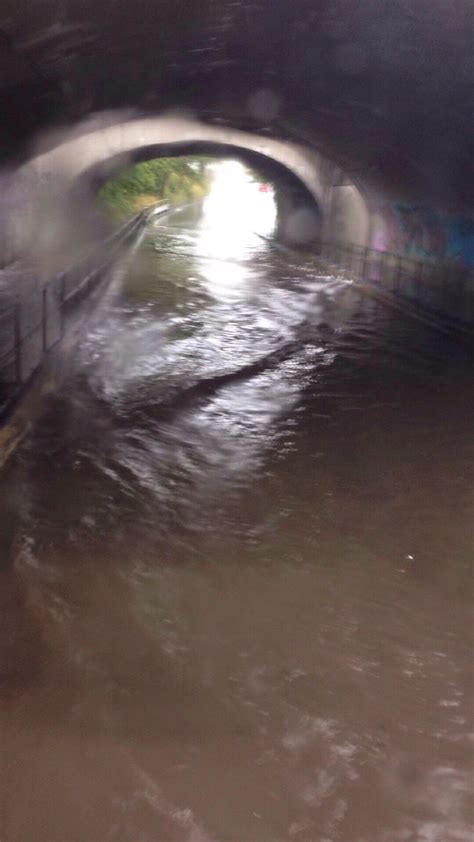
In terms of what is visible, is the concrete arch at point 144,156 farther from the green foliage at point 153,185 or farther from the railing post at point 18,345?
the railing post at point 18,345

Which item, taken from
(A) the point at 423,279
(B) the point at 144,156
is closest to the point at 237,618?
(A) the point at 423,279

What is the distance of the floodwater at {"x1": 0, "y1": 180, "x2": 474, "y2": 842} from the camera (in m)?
4.25

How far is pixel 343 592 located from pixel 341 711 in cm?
142

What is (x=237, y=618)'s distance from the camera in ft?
19.1

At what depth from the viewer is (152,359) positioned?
13859mm

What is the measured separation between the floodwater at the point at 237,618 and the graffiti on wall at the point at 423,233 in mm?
10175

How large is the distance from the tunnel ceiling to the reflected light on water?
7.45 meters

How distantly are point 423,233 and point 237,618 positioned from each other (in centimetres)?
2009

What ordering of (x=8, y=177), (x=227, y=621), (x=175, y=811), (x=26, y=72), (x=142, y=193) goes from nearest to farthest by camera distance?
(x=175, y=811)
(x=227, y=621)
(x=26, y=72)
(x=8, y=177)
(x=142, y=193)

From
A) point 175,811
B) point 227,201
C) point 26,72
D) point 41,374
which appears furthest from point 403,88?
point 227,201

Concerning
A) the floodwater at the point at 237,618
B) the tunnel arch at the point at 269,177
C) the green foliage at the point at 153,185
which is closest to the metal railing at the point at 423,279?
the tunnel arch at the point at 269,177

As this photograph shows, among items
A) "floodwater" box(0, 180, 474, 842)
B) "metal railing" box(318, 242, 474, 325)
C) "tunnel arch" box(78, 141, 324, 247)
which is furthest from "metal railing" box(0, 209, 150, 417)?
"tunnel arch" box(78, 141, 324, 247)

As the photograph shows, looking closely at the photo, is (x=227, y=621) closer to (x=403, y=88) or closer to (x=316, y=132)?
(x=403, y=88)

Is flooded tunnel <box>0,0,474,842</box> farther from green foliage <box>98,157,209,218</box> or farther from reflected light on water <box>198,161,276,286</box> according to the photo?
green foliage <box>98,157,209,218</box>
